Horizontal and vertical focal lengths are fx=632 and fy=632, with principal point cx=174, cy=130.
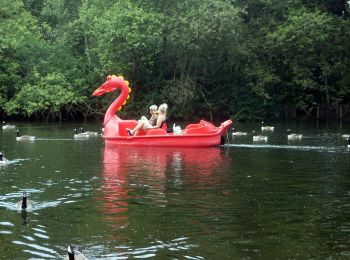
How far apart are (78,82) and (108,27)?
6144 mm

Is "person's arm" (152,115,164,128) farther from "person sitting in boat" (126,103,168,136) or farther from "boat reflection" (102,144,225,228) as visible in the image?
"boat reflection" (102,144,225,228)

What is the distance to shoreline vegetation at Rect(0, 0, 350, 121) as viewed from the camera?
47.0 m

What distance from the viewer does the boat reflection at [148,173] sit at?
Result: 1445 centimetres

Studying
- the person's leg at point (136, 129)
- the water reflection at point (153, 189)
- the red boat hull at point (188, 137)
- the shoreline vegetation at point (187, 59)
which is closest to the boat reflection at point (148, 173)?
the water reflection at point (153, 189)

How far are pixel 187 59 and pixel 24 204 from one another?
36616 mm

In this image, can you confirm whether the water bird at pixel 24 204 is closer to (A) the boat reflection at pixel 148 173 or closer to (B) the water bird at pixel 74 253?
(A) the boat reflection at pixel 148 173

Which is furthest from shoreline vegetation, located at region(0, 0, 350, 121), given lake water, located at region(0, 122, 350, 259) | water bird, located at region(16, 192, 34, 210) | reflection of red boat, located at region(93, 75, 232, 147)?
water bird, located at region(16, 192, 34, 210)

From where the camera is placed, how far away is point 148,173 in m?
19.2

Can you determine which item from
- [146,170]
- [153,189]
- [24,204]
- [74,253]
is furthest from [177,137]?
[74,253]

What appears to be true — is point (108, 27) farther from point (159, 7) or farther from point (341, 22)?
point (341, 22)

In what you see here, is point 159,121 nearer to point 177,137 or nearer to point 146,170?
point 177,137

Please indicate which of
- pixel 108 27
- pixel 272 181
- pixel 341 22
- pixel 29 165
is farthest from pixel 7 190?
pixel 341 22

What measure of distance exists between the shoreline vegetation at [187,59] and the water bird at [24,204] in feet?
107

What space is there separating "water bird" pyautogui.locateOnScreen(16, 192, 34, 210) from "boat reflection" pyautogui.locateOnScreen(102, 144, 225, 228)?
5.30 ft
